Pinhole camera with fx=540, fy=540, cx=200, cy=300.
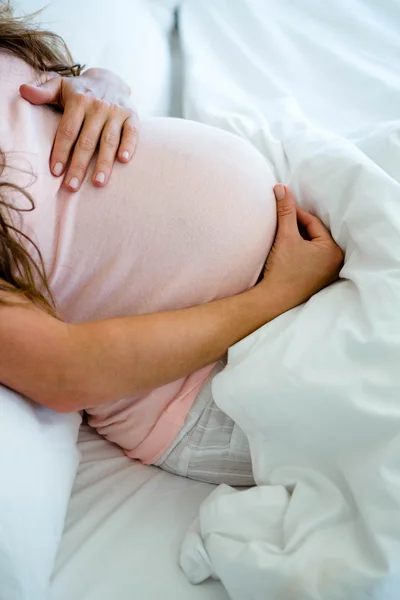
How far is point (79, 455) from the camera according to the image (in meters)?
0.68

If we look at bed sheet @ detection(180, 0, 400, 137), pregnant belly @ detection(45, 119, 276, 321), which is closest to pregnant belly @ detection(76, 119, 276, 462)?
pregnant belly @ detection(45, 119, 276, 321)

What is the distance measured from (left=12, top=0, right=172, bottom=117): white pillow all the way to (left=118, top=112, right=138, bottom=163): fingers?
33 centimetres

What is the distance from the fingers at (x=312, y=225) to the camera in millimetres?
746

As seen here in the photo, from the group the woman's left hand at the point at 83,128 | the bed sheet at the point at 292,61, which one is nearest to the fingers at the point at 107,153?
the woman's left hand at the point at 83,128

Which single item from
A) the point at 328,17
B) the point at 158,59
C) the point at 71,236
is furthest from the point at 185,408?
the point at 328,17

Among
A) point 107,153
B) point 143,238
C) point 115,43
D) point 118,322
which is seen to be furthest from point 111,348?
point 115,43

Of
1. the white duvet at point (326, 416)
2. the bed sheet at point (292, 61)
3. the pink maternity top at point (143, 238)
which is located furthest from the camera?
the bed sheet at point (292, 61)

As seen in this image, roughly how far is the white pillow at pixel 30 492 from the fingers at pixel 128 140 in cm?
33

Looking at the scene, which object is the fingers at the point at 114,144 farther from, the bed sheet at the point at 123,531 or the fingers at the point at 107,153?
the bed sheet at the point at 123,531

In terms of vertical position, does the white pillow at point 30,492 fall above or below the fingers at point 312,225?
below

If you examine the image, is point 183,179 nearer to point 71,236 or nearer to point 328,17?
point 71,236

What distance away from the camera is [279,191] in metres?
0.75

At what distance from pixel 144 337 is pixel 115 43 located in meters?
0.76

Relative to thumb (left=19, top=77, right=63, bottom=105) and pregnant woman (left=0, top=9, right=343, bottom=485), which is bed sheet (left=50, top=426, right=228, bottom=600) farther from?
thumb (left=19, top=77, right=63, bottom=105)
